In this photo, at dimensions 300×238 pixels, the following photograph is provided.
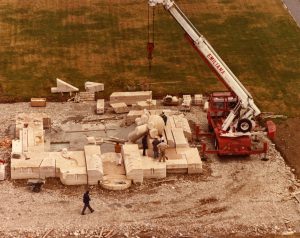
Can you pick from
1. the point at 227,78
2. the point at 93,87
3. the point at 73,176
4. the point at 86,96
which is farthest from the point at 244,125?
the point at 93,87

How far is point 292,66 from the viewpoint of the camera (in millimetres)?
44188

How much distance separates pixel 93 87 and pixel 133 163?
992cm

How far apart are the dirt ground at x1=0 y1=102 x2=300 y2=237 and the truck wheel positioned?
162 centimetres

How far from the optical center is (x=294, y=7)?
176 feet

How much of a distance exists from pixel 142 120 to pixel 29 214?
8086 millimetres

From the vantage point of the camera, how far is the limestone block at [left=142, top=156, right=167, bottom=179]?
31.6 m

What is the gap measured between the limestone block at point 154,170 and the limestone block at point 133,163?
322mm

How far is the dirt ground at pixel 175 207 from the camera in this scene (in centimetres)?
2853

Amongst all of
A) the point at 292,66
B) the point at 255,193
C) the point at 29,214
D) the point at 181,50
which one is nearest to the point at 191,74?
the point at 181,50

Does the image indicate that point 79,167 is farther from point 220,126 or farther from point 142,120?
point 220,126

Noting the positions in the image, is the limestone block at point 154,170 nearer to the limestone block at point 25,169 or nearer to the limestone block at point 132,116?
the limestone block at point 25,169

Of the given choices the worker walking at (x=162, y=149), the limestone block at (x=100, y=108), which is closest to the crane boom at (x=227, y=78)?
the worker walking at (x=162, y=149)

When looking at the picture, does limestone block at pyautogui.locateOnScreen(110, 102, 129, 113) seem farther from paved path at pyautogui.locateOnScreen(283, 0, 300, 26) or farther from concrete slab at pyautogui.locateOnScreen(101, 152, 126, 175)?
paved path at pyautogui.locateOnScreen(283, 0, 300, 26)

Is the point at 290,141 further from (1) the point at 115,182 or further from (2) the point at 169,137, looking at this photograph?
(1) the point at 115,182
